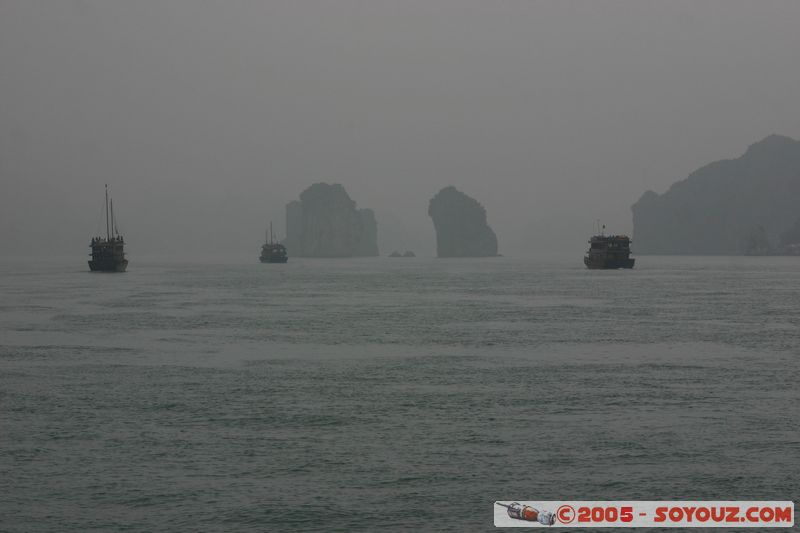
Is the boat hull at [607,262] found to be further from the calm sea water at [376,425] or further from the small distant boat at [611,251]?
the calm sea water at [376,425]

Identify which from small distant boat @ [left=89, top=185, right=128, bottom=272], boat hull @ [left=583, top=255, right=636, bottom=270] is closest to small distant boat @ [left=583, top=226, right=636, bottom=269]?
boat hull @ [left=583, top=255, right=636, bottom=270]

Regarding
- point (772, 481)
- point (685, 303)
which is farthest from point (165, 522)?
point (685, 303)

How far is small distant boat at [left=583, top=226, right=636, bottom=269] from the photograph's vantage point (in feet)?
601

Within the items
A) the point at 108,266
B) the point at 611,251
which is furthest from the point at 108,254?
the point at 611,251

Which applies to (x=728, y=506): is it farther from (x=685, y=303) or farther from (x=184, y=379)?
(x=685, y=303)

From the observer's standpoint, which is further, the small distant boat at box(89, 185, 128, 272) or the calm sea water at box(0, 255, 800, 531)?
the small distant boat at box(89, 185, 128, 272)

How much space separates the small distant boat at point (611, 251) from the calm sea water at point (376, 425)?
436 feet

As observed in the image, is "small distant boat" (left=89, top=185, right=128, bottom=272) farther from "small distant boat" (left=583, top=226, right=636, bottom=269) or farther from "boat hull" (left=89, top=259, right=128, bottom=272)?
"small distant boat" (left=583, top=226, right=636, bottom=269)

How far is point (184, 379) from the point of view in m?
34.1

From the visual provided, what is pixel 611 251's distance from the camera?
183500 mm

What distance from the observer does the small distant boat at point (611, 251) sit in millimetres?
183250

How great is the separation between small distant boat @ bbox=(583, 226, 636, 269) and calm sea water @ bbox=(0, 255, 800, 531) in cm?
13287

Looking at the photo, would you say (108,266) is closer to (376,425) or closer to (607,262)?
(607,262)

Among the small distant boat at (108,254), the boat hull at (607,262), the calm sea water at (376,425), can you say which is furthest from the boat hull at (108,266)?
the calm sea water at (376,425)
